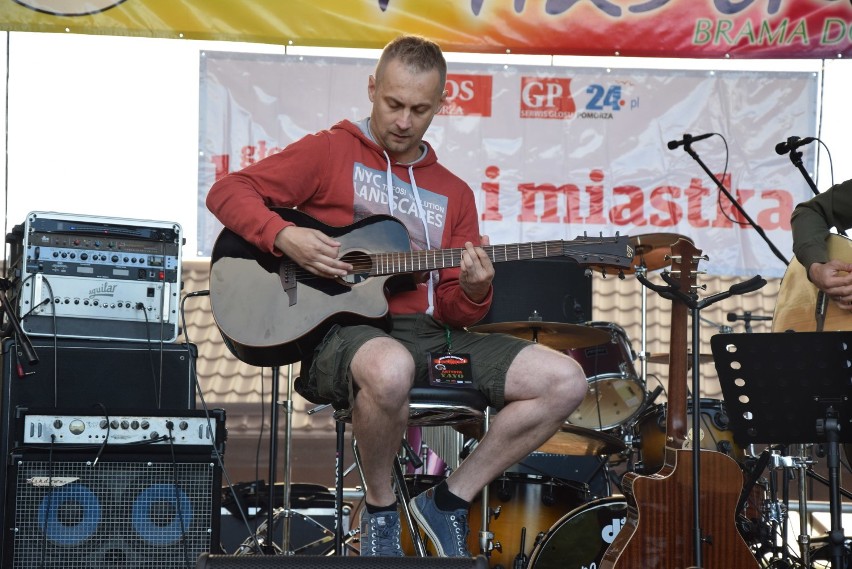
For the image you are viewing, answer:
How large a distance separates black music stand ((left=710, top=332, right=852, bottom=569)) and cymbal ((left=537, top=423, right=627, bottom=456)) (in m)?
0.81

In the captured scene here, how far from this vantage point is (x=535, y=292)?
4.34m

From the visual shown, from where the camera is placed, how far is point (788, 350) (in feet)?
9.73

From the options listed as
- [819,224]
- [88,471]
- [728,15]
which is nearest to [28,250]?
[88,471]

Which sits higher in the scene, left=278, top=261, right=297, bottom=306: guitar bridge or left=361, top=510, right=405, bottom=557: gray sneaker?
left=278, top=261, right=297, bottom=306: guitar bridge

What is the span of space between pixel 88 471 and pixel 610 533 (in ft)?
5.75

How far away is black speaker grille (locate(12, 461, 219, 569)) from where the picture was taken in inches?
117

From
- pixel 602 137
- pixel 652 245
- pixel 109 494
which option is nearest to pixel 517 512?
pixel 652 245

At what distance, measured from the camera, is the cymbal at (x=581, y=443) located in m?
3.80

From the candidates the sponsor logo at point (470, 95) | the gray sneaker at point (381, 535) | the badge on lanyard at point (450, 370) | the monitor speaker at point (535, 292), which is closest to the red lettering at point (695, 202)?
the sponsor logo at point (470, 95)

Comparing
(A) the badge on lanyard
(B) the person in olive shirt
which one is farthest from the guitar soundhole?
(B) the person in olive shirt

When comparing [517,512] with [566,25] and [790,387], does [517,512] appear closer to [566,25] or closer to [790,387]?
[790,387]

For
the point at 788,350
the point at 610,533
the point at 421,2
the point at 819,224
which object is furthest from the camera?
the point at 421,2

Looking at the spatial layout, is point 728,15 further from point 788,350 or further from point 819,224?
point 788,350

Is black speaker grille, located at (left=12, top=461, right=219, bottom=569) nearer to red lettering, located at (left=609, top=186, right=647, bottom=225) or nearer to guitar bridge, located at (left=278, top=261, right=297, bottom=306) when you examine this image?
guitar bridge, located at (left=278, top=261, right=297, bottom=306)
